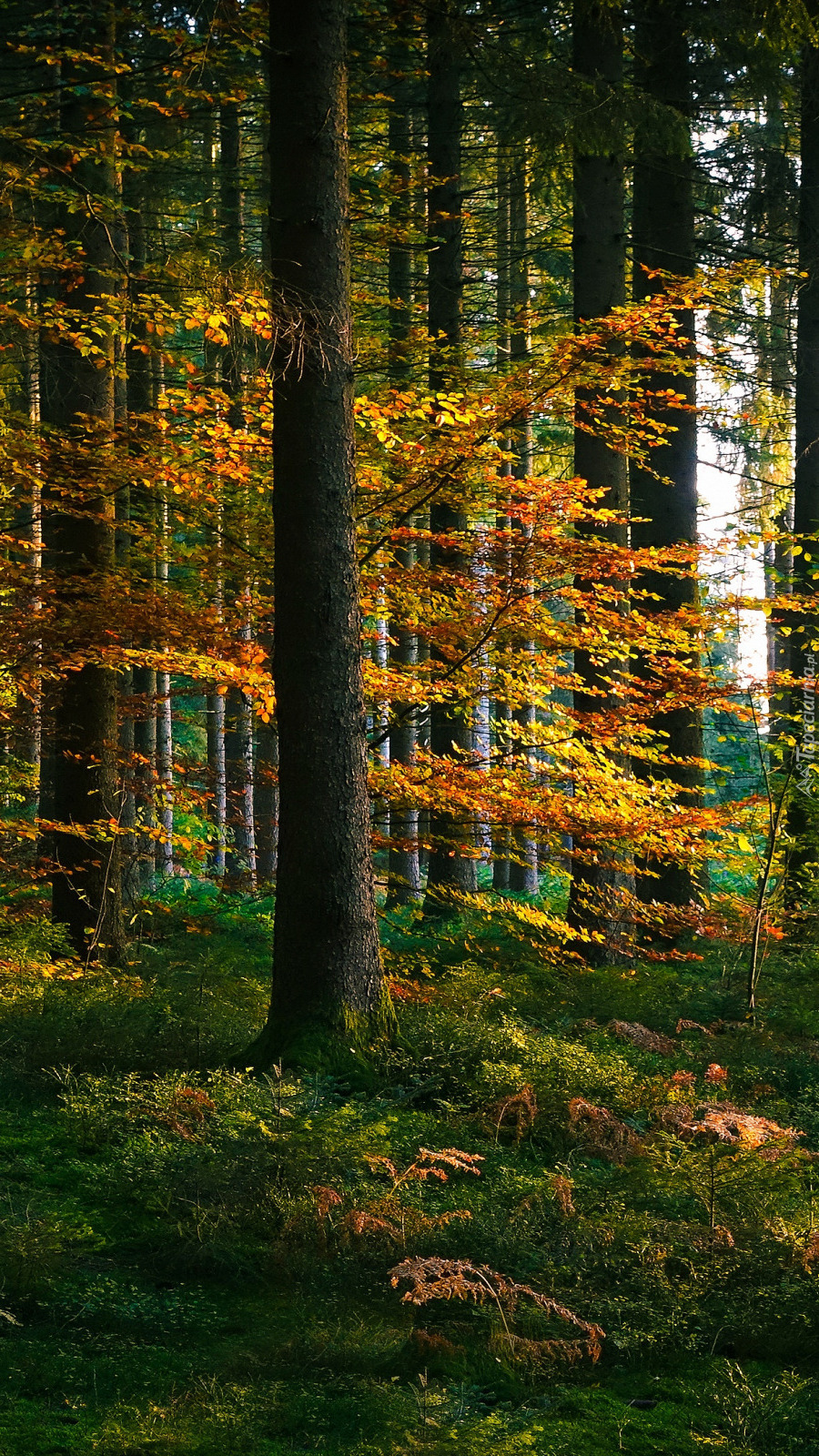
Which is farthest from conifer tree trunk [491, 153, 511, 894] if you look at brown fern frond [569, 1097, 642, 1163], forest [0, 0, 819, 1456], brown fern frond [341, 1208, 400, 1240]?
brown fern frond [341, 1208, 400, 1240]

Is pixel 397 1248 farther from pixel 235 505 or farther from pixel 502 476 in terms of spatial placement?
pixel 502 476

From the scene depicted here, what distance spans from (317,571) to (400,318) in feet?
35.4

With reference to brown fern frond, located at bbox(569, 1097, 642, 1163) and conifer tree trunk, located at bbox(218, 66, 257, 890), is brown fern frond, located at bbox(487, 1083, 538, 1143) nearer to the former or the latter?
brown fern frond, located at bbox(569, 1097, 642, 1163)

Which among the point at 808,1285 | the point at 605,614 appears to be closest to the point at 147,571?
the point at 605,614

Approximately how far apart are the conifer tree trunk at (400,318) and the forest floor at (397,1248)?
5.68 ft

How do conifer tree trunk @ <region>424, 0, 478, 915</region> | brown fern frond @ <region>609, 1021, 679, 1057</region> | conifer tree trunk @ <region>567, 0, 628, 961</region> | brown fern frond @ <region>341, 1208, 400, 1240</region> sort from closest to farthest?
brown fern frond @ <region>341, 1208, 400, 1240</region>
brown fern frond @ <region>609, 1021, 679, 1057</region>
conifer tree trunk @ <region>567, 0, 628, 961</region>
conifer tree trunk @ <region>424, 0, 478, 915</region>

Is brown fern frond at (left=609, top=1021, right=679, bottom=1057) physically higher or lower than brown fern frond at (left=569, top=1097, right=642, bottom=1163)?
lower

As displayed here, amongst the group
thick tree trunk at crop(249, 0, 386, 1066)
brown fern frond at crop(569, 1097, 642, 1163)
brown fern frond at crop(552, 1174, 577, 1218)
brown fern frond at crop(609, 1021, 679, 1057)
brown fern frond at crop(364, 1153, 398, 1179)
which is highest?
thick tree trunk at crop(249, 0, 386, 1066)

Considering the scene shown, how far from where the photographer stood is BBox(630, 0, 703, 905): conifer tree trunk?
10.2m

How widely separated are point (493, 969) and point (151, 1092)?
178 inches

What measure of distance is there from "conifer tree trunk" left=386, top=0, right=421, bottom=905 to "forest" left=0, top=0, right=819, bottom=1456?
17 cm

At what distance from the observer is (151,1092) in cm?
495

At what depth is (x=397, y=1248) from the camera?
3.55m

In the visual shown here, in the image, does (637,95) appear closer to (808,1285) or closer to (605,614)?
(605,614)
